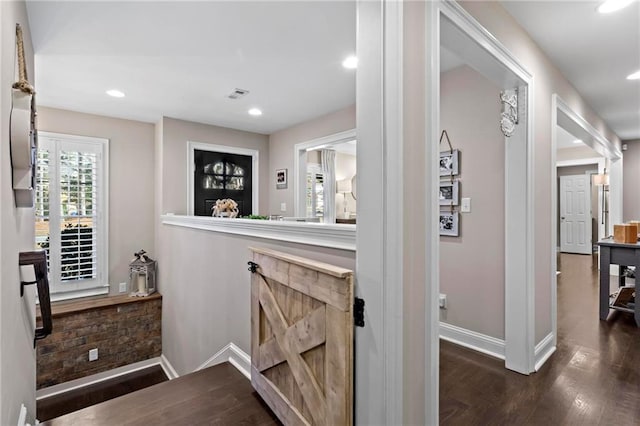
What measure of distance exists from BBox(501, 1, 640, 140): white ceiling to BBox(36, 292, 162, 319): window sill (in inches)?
195

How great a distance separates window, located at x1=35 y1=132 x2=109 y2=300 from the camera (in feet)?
12.6

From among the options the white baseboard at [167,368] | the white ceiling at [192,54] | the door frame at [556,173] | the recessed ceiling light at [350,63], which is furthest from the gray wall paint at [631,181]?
Result: the white baseboard at [167,368]

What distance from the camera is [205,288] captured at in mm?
3117

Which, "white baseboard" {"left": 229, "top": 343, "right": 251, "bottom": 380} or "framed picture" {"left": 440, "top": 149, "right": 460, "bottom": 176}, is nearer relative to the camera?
"white baseboard" {"left": 229, "top": 343, "right": 251, "bottom": 380}

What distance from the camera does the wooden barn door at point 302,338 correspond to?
131 cm

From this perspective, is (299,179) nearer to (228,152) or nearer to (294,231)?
(228,152)

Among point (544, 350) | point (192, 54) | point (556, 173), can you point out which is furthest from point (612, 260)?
point (192, 54)

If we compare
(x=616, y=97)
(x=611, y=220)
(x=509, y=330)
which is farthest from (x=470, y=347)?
(x=611, y=220)

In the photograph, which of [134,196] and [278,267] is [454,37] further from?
[134,196]

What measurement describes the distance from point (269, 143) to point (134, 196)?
7.47 feet

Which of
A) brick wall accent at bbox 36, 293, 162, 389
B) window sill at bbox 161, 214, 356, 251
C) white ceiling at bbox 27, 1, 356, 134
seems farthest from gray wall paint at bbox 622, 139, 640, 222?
brick wall accent at bbox 36, 293, 162, 389

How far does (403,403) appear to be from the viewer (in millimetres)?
1215

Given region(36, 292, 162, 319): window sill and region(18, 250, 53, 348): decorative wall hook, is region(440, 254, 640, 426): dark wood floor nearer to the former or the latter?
region(18, 250, 53, 348): decorative wall hook

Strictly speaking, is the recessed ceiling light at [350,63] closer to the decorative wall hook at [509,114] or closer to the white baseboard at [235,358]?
the decorative wall hook at [509,114]
